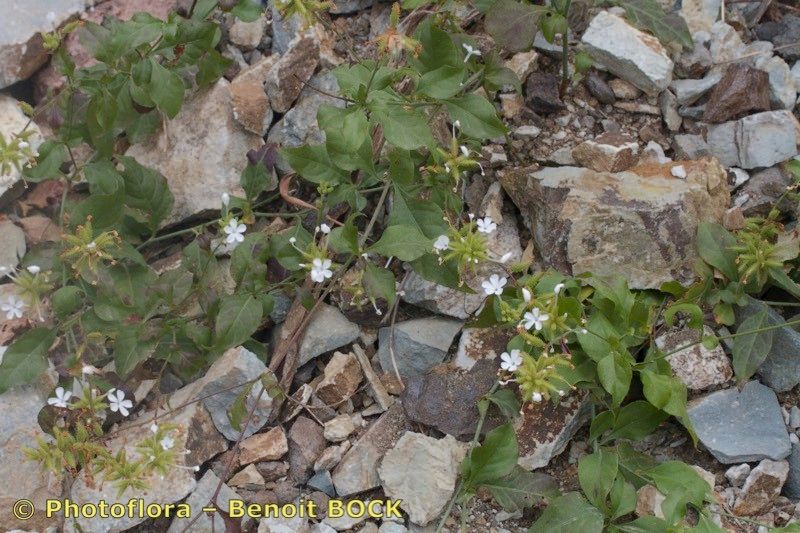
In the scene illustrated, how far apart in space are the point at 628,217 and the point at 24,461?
8.84 ft

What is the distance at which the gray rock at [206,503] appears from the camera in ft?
11.1

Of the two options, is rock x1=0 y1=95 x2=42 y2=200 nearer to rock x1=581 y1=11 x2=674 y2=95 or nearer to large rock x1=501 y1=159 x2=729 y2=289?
large rock x1=501 y1=159 x2=729 y2=289

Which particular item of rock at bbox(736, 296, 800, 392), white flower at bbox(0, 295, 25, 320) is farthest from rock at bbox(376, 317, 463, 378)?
white flower at bbox(0, 295, 25, 320)

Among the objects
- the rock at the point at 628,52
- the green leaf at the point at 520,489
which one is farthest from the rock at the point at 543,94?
the green leaf at the point at 520,489

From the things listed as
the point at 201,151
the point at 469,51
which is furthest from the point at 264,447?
the point at 469,51

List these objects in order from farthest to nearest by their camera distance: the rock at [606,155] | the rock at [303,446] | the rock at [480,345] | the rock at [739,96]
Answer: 1. the rock at [739,96]
2. the rock at [606,155]
3. the rock at [480,345]
4. the rock at [303,446]

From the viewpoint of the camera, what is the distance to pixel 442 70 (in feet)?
11.1

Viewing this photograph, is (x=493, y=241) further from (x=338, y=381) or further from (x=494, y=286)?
(x=338, y=381)

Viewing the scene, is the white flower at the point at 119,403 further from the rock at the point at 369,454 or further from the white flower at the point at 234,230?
the rock at the point at 369,454

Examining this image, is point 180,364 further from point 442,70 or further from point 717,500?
point 717,500

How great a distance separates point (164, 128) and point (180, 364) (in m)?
1.24

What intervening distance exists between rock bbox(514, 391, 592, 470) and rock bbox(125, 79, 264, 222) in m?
1.74

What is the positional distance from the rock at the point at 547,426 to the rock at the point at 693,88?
1609mm

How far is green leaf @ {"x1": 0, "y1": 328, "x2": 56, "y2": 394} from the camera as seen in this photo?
3596 mm
